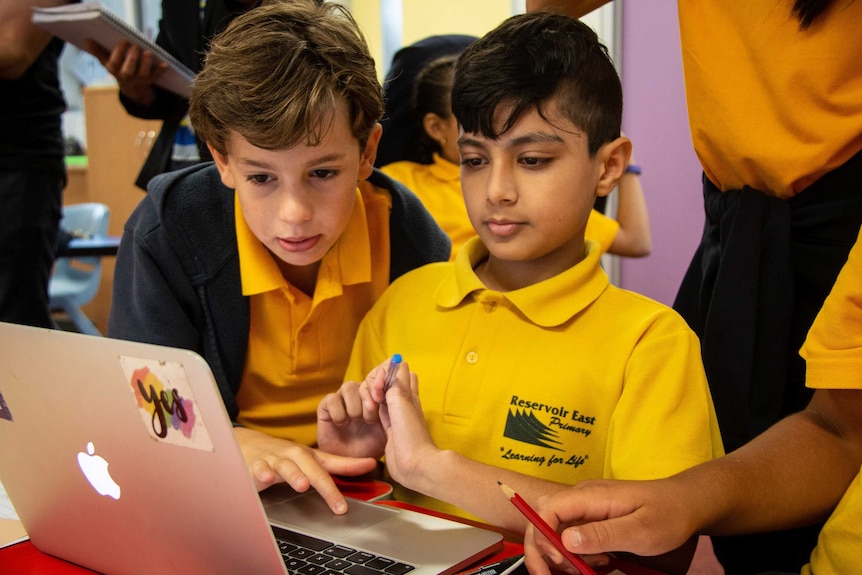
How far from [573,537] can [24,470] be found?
506mm

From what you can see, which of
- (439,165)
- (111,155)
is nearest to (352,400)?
(439,165)

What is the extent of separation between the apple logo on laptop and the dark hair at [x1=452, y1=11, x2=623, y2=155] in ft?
1.93

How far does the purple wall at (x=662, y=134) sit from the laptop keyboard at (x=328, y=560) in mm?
2419

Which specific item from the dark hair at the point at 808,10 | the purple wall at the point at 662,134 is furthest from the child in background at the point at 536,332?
the purple wall at the point at 662,134

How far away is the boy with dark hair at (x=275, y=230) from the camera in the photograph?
109cm

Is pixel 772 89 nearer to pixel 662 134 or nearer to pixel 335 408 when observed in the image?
pixel 335 408

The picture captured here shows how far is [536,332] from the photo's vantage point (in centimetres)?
107

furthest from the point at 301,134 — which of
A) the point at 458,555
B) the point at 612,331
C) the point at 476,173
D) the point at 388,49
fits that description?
the point at 388,49

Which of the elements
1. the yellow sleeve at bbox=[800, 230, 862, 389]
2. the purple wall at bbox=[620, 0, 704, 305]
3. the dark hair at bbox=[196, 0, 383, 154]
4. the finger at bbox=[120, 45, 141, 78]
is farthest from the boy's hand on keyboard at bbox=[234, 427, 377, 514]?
the purple wall at bbox=[620, 0, 704, 305]

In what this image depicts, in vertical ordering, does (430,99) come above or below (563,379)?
above

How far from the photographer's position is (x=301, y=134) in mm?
1068

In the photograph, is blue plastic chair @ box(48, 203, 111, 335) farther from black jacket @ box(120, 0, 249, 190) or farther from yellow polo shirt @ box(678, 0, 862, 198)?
yellow polo shirt @ box(678, 0, 862, 198)

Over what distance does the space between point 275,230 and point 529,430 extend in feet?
1.33

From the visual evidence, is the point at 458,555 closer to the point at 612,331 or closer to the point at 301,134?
the point at 612,331
